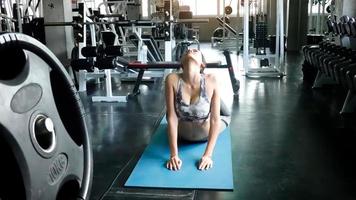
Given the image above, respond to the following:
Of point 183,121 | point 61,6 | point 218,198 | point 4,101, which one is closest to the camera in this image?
point 4,101

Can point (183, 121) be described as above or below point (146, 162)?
above

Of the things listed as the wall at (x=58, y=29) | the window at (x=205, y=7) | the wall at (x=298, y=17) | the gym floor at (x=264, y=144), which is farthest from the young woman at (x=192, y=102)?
the window at (x=205, y=7)

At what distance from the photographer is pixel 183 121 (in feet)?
7.69

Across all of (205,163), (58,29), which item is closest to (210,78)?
(205,163)

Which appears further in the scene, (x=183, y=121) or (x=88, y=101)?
(x=88, y=101)

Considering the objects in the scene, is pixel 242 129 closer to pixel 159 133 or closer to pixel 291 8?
pixel 159 133

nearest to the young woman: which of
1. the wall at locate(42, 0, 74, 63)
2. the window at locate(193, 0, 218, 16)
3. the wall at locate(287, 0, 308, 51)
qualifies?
the wall at locate(42, 0, 74, 63)

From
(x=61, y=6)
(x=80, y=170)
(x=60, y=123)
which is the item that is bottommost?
(x=80, y=170)

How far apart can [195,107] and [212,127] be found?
0.60 feet

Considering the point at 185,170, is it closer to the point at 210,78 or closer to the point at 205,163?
the point at 205,163

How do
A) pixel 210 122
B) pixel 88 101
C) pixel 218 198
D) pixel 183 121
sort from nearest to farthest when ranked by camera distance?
pixel 218 198
pixel 210 122
pixel 183 121
pixel 88 101

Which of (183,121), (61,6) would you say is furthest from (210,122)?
(61,6)

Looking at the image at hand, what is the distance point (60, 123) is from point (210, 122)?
1583mm

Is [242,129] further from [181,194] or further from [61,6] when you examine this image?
[61,6]
